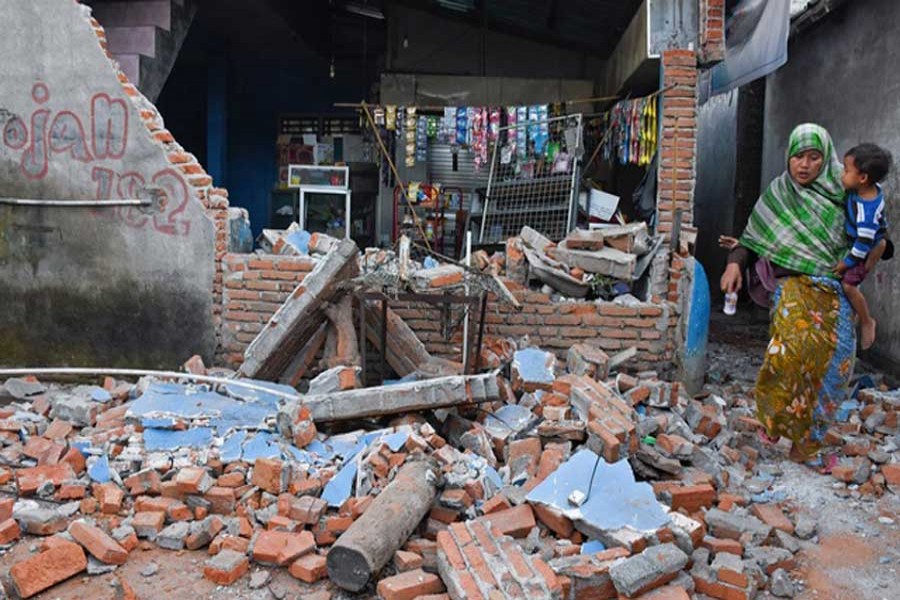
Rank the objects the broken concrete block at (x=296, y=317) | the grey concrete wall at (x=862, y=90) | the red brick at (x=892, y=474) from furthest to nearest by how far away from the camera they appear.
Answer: the grey concrete wall at (x=862, y=90)
the broken concrete block at (x=296, y=317)
the red brick at (x=892, y=474)

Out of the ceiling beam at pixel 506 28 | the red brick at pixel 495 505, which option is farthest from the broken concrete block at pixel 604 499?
the ceiling beam at pixel 506 28

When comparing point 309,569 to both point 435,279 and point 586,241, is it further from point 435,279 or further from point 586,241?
point 586,241

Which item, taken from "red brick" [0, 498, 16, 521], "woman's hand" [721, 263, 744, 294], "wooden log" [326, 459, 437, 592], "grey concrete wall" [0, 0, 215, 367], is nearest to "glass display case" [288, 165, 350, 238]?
"grey concrete wall" [0, 0, 215, 367]

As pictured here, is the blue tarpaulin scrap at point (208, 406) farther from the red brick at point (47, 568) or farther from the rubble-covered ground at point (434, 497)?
the red brick at point (47, 568)

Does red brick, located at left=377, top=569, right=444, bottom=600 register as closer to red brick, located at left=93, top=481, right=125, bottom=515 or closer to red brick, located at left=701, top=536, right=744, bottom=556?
red brick, located at left=701, top=536, right=744, bottom=556

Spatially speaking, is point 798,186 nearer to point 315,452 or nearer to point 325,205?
point 315,452

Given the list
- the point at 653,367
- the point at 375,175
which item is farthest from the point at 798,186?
the point at 375,175

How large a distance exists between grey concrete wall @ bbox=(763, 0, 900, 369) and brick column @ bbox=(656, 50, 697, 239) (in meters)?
2.17

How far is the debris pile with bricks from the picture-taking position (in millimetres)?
3701

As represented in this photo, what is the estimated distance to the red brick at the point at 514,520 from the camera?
3977 mm

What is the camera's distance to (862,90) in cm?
828

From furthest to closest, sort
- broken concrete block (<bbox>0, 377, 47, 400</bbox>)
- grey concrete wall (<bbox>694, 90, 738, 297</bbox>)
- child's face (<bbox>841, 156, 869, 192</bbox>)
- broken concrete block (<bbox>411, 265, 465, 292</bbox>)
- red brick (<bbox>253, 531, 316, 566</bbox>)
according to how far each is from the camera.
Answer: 1. grey concrete wall (<bbox>694, 90, 738, 297</bbox>)
2. broken concrete block (<bbox>0, 377, 47, 400</bbox>)
3. broken concrete block (<bbox>411, 265, 465, 292</bbox>)
4. child's face (<bbox>841, 156, 869, 192</bbox>)
5. red brick (<bbox>253, 531, 316, 566</bbox>)

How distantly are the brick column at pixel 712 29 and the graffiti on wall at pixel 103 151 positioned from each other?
179 inches

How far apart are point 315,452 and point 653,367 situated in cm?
317
